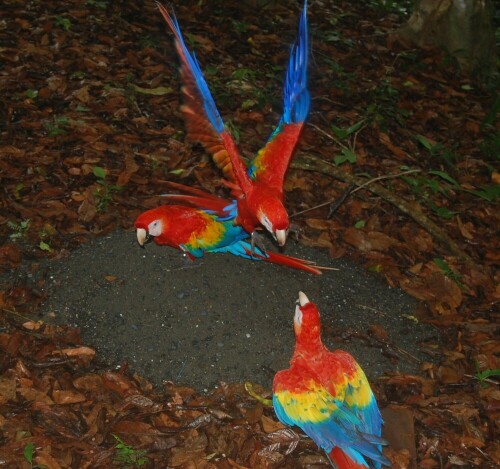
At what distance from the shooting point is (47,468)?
2.90 metres

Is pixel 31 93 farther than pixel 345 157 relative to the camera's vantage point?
Yes

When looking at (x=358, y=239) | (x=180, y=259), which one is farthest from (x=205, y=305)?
(x=358, y=239)

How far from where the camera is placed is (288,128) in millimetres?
3582

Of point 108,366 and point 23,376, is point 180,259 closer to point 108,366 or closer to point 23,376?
point 108,366

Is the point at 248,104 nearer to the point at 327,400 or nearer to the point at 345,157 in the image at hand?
the point at 345,157

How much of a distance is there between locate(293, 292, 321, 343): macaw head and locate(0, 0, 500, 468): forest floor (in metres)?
0.49

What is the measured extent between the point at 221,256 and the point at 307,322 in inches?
39.8

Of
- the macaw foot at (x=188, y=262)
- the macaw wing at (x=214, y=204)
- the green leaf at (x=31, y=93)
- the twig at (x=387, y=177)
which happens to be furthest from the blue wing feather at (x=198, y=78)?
the green leaf at (x=31, y=93)

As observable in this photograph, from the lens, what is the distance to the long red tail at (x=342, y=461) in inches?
113

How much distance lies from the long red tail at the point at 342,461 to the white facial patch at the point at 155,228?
60.4 inches

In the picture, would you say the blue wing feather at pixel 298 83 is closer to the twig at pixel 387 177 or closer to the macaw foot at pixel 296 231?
the macaw foot at pixel 296 231

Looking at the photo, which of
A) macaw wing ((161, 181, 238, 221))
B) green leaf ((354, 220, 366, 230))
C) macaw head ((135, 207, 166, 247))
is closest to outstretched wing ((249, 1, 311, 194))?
macaw wing ((161, 181, 238, 221))

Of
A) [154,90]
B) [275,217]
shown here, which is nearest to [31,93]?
[154,90]

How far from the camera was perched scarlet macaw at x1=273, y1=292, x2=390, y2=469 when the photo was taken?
2.87 m
